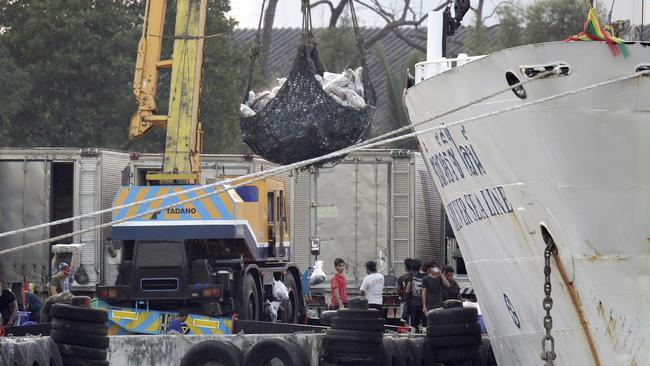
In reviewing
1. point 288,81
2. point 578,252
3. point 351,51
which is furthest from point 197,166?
point 351,51

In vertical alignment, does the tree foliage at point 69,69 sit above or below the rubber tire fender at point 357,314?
above

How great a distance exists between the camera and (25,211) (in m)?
28.1

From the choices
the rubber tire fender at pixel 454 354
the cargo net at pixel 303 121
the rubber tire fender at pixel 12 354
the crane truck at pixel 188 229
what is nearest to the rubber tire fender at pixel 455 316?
the rubber tire fender at pixel 454 354

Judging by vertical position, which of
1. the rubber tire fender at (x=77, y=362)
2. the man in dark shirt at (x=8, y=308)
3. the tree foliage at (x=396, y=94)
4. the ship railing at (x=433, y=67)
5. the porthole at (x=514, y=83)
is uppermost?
the tree foliage at (x=396, y=94)

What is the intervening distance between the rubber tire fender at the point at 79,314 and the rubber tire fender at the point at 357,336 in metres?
2.21

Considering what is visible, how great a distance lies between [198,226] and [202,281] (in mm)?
775

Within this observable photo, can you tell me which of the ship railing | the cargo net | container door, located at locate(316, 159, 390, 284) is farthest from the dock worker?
the ship railing

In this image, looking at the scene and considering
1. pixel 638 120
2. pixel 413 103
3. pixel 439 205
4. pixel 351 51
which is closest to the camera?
pixel 638 120

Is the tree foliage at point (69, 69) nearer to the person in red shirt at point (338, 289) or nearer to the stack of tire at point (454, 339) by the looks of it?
the person in red shirt at point (338, 289)

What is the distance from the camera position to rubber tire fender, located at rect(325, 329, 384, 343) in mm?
15234

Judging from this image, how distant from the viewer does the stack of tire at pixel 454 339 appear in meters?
15.6

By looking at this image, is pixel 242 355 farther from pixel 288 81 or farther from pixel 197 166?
pixel 197 166

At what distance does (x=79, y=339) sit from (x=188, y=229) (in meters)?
6.51

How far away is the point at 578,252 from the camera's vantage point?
Result: 12500 mm
